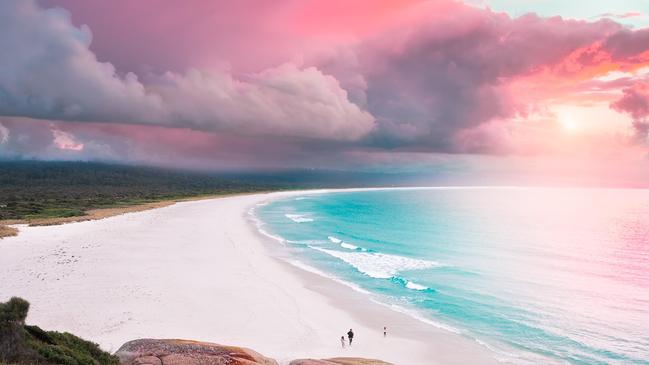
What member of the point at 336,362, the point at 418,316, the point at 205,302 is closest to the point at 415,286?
the point at 418,316

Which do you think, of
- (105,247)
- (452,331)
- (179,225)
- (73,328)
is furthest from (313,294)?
(179,225)

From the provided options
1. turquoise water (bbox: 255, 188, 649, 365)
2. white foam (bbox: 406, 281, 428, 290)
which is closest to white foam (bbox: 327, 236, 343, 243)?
turquoise water (bbox: 255, 188, 649, 365)

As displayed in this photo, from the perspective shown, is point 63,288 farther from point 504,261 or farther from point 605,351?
point 504,261

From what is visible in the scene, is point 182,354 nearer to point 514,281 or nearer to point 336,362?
point 336,362

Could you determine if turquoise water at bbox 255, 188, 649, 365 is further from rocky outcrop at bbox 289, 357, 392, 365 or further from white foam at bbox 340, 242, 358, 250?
rocky outcrop at bbox 289, 357, 392, 365

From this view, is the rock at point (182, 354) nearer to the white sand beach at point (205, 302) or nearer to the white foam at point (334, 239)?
the white sand beach at point (205, 302)

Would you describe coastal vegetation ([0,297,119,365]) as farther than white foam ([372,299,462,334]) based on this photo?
No
